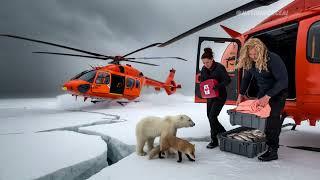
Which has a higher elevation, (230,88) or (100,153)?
(230,88)

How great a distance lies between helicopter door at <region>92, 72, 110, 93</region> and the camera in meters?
11.8

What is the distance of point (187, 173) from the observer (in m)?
2.80

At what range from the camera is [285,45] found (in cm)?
530

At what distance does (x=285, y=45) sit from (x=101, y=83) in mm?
8529

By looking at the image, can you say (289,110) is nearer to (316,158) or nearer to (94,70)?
(316,158)

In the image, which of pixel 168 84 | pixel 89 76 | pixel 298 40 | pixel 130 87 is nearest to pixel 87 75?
pixel 89 76

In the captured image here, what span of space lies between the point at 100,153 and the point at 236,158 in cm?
195

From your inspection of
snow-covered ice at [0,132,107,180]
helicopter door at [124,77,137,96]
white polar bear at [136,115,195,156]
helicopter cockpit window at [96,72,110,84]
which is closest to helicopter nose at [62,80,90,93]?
helicopter cockpit window at [96,72,110,84]

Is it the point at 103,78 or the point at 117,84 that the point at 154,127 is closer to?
the point at 103,78

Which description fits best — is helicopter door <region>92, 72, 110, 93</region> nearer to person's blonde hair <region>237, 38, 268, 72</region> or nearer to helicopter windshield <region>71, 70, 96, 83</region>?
helicopter windshield <region>71, 70, 96, 83</region>

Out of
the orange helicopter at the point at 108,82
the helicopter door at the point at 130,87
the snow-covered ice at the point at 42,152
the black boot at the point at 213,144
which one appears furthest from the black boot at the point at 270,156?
the helicopter door at the point at 130,87

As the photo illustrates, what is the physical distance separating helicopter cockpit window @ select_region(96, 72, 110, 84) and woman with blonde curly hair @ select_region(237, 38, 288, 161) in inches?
366

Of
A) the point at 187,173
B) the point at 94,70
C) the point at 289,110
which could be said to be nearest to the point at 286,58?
the point at 289,110

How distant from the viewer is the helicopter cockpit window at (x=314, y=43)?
3.72 meters
